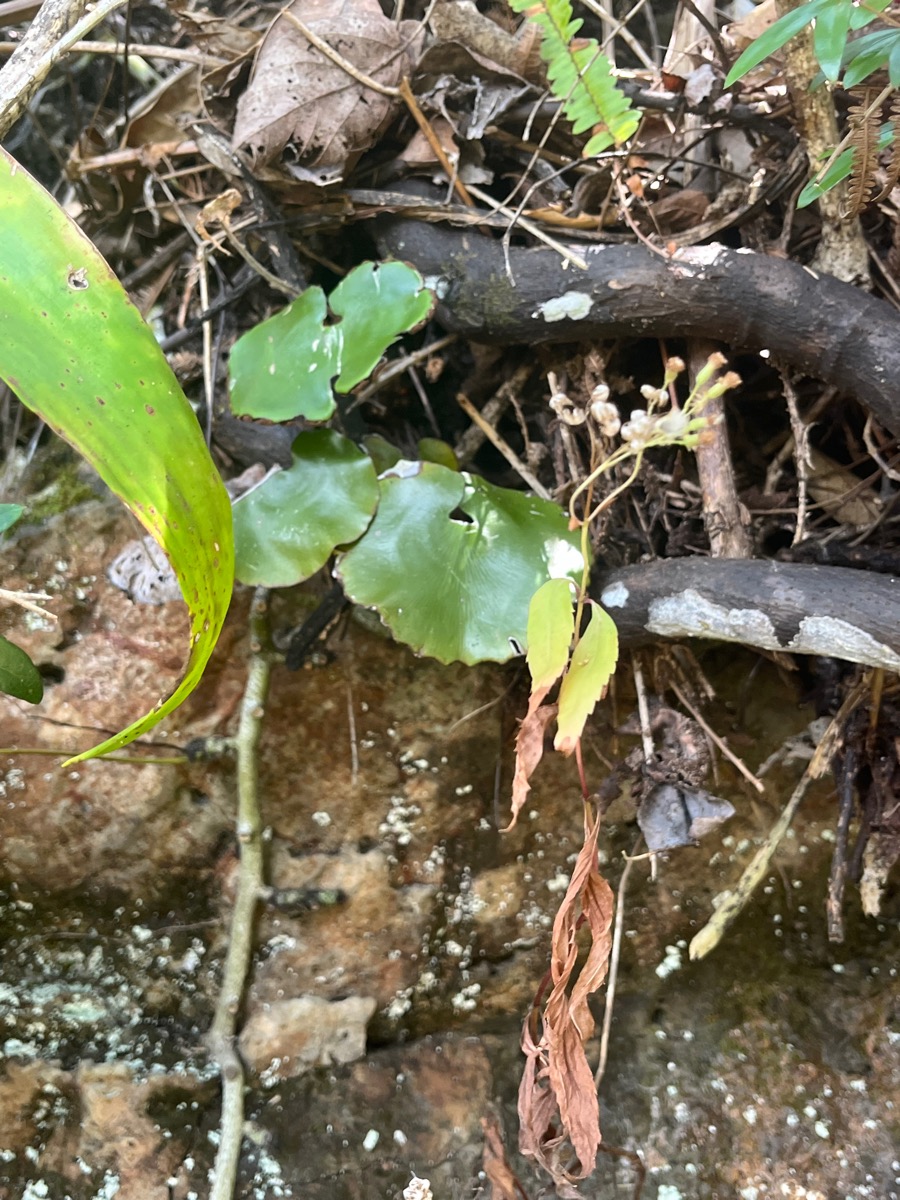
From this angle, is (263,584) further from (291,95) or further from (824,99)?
(824,99)

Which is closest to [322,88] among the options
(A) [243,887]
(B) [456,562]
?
(B) [456,562]

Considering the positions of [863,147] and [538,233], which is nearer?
[863,147]

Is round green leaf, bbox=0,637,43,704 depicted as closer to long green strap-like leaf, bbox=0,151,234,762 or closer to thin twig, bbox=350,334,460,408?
long green strap-like leaf, bbox=0,151,234,762

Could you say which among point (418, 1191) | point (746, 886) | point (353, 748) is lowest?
point (746, 886)

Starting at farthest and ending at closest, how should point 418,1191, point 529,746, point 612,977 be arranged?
point 612,977
point 418,1191
point 529,746

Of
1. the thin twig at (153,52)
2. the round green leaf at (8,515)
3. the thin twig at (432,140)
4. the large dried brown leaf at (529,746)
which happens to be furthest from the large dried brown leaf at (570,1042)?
the thin twig at (153,52)

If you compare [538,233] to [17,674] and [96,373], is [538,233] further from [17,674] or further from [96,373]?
[17,674]
